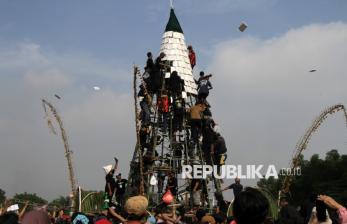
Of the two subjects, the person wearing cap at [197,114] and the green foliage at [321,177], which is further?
the green foliage at [321,177]

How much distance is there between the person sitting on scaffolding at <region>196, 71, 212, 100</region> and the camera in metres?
23.1

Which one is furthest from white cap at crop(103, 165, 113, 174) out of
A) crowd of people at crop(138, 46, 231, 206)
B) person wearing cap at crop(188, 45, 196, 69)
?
person wearing cap at crop(188, 45, 196, 69)

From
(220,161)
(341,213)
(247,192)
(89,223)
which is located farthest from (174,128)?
(247,192)

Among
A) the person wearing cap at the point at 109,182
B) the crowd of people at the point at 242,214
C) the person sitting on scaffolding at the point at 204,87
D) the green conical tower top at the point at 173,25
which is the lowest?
the crowd of people at the point at 242,214

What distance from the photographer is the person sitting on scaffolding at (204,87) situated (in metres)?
23.1

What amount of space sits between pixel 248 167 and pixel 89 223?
47.6 feet

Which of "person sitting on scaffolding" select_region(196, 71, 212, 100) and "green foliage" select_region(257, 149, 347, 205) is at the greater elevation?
"person sitting on scaffolding" select_region(196, 71, 212, 100)

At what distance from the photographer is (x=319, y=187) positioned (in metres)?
51.2

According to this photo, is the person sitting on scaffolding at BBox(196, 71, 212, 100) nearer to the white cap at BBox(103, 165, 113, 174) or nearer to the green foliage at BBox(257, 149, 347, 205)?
the white cap at BBox(103, 165, 113, 174)

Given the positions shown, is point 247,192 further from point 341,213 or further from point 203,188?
point 203,188

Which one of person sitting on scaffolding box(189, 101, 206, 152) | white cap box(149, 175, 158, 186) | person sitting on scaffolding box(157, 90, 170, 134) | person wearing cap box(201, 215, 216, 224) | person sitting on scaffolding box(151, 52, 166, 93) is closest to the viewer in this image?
person wearing cap box(201, 215, 216, 224)

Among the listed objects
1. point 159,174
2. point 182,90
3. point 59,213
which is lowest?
point 59,213

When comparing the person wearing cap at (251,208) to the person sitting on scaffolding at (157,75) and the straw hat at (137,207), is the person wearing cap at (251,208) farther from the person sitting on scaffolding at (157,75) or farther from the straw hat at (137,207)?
the person sitting on scaffolding at (157,75)

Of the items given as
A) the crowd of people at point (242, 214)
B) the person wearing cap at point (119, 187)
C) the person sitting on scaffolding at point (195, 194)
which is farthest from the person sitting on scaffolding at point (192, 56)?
the crowd of people at point (242, 214)
